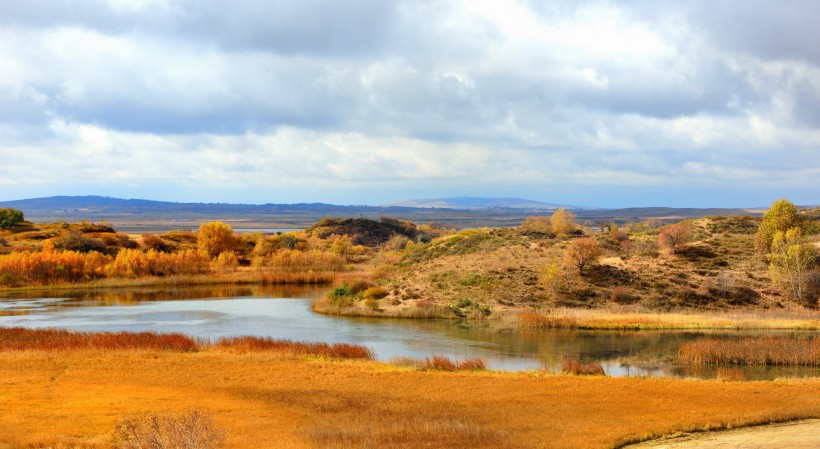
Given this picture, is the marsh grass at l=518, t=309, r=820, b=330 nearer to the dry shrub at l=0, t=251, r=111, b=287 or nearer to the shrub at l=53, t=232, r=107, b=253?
the dry shrub at l=0, t=251, r=111, b=287

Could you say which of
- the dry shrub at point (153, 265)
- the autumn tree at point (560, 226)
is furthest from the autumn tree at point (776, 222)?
the dry shrub at point (153, 265)

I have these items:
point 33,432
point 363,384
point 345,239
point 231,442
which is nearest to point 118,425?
point 33,432

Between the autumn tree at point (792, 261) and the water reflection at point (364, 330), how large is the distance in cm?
1479

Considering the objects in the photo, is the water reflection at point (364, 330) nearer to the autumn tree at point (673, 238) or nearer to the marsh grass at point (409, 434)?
the marsh grass at point (409, 434)

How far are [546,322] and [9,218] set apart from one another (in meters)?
105

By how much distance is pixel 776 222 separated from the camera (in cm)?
6831

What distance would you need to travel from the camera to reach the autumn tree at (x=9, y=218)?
389 feet

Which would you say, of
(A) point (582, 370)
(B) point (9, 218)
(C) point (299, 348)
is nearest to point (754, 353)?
(A) point (582, 370)

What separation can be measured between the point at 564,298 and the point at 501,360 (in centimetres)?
2472

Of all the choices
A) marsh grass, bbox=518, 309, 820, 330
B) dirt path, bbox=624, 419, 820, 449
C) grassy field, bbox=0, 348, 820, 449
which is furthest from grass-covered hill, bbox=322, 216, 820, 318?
dirt path, bbox=624, 419, 820, 449

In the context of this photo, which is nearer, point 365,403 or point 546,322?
point 365,403

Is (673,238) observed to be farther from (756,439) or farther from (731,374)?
(756,439)

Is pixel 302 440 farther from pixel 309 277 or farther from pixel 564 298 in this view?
pixel 309 277

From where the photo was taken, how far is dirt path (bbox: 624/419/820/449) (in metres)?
19.1
